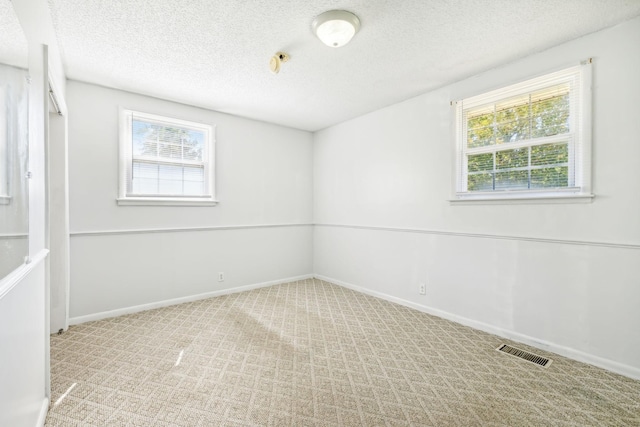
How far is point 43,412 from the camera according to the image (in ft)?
5.42

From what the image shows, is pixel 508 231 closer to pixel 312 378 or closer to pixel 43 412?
pixel 312 378

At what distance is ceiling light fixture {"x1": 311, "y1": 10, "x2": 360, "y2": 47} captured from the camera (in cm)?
197

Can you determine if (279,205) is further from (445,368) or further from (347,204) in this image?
(445,368)

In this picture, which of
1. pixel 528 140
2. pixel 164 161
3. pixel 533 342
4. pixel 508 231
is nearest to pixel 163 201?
pixel 164 161

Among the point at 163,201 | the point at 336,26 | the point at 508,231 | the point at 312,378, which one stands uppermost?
the point at 336,26

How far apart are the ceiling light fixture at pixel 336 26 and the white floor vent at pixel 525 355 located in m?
2.82

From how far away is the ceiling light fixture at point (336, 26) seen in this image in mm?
1971

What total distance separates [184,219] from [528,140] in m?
3.81

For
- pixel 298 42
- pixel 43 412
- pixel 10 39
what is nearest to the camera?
pixel 10 39

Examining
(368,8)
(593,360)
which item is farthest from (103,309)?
(593,360)

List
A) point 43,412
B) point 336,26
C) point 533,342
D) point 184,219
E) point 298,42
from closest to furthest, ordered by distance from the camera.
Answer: point 43,412 < point 336,26 < point 298,42 < point 533,342 < point 184,219

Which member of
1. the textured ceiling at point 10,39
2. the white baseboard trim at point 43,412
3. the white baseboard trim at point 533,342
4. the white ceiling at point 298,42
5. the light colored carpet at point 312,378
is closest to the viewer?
the textured ceiling at point 10,39

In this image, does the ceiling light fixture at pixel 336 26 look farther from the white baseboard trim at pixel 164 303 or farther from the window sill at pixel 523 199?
the white baseboard trim at pixel 164 303

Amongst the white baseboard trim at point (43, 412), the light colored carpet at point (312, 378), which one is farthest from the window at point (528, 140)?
the white baseboard trim at point (43, 412)
